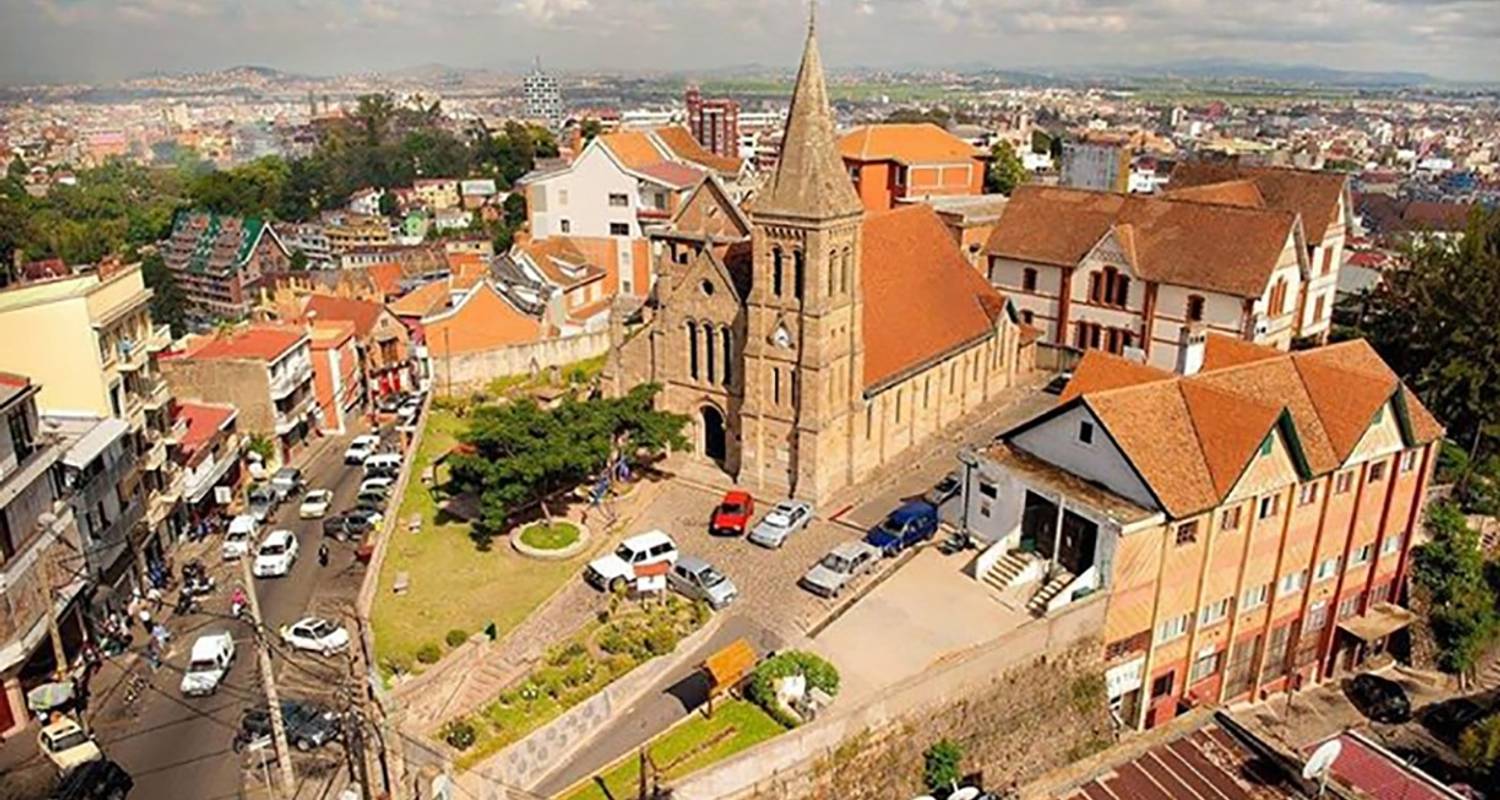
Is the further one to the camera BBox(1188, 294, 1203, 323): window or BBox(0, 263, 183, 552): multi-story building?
BBox(1188, 294, 1203, 323): window

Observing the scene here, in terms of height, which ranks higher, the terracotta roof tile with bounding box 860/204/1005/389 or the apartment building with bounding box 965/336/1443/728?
the terracotta roof tile with bounding box 860/204/1005/389

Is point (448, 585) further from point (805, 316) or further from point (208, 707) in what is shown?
point (805, 316)

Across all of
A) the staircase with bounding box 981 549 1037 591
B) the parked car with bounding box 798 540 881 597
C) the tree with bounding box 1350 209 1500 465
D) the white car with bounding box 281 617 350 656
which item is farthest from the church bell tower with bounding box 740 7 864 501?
the tree with bounding box 1350 209 1500 465

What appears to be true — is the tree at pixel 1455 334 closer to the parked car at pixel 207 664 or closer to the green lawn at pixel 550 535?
→ the green lawn at pixel 550 535

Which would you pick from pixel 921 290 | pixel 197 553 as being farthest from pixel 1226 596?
pixel 197 553

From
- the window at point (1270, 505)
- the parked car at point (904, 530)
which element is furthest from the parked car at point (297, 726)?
the window at point (1270, 505)

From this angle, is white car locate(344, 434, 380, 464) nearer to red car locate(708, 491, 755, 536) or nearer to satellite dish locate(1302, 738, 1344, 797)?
red car locate(708, 491, 755, 536)
